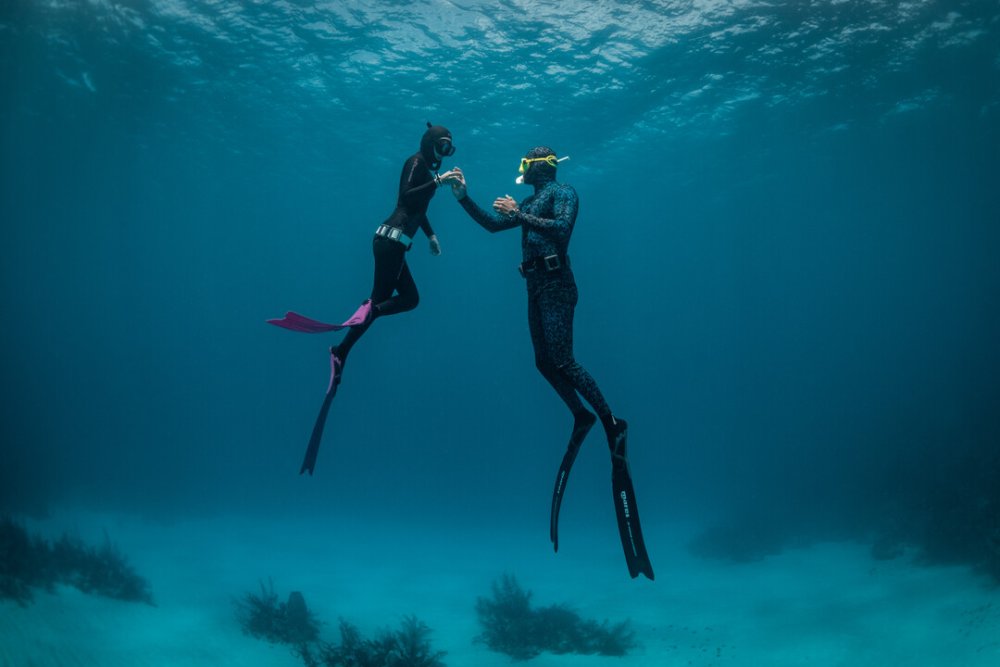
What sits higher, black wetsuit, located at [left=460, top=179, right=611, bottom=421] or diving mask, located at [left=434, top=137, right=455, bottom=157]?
diving mask, located at [left=434, top=137, right=455, bottom=157]

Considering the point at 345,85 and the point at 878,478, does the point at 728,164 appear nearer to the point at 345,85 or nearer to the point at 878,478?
the point at 878,478

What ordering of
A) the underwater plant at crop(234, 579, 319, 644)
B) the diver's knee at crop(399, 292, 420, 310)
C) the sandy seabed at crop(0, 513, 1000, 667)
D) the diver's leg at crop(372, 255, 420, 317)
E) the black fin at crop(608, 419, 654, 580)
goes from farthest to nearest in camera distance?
1. the underwater plant at crop(234, 579, 319, 644)
2. the sandy seabed at crop(0, 513, 1000, 667)
3. the diver's knee at crop(399, 292, 420, 310)
4. the diver's leg at crop(372, 255, 420, 317)
5. the black fin at crop(608, 419, 654, 580)

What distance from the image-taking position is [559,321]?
4.74 metres

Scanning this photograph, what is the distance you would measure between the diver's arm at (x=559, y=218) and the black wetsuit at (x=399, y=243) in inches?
40.4

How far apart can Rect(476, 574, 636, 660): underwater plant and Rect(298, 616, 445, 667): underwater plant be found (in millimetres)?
1625

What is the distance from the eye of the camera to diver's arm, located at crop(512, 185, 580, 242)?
4.75m

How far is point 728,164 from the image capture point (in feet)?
96.0

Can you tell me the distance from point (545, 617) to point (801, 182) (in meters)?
30.9

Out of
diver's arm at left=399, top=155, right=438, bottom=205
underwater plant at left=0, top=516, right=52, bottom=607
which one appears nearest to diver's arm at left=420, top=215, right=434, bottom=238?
diver's arm at left=399, top=155, right=438, bottom=205

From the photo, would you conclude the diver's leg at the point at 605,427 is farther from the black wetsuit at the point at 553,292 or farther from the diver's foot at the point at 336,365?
the diver's foot at the point at 336,365

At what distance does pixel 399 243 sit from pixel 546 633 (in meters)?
10.3

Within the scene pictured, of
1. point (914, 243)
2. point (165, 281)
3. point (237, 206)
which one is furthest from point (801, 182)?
point (165, 281)

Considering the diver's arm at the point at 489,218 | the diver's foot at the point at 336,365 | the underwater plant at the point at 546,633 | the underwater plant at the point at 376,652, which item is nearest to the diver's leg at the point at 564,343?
the diver's arm at the point at 489,218

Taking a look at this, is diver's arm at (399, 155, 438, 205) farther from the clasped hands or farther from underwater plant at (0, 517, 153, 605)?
underwater plant at (0, 517, 153, 605)
